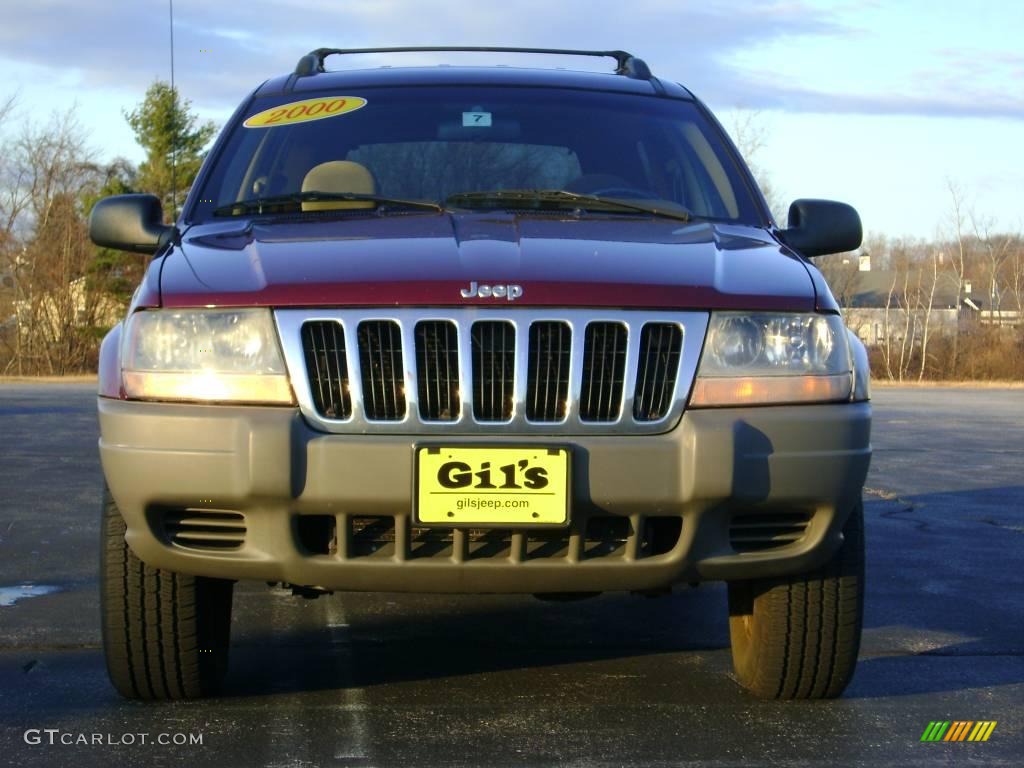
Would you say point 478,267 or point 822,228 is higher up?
point 822,228

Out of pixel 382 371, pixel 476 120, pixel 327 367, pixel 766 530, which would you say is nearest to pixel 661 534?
pixel 766 530

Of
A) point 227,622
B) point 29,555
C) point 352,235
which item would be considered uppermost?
point 352,235

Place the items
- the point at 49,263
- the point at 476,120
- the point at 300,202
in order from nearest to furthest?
the point at 300,202
the point at 476,120
the point at 49,263

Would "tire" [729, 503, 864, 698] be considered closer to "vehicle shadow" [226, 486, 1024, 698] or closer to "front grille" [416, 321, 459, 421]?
"vehicle shadow" [226, 486, 1024, 698]

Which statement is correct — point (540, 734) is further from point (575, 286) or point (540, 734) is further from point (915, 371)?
point (915, 371)

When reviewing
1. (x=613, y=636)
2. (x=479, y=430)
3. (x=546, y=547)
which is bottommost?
(x=613, y=636)

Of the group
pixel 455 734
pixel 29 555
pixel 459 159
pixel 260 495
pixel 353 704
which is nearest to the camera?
pixel 260 495

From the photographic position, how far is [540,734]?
144 inches

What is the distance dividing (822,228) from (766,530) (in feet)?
4.17

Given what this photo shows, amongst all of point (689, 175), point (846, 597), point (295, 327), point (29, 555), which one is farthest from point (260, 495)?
point (29, 555)

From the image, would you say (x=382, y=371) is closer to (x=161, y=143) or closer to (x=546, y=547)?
(x=546, y=547)

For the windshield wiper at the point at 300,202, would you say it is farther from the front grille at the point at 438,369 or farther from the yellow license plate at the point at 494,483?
the yellow license plate at the point at 494,483

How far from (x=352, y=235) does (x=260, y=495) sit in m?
0.82

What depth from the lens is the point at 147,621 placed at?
3711 millimetres
